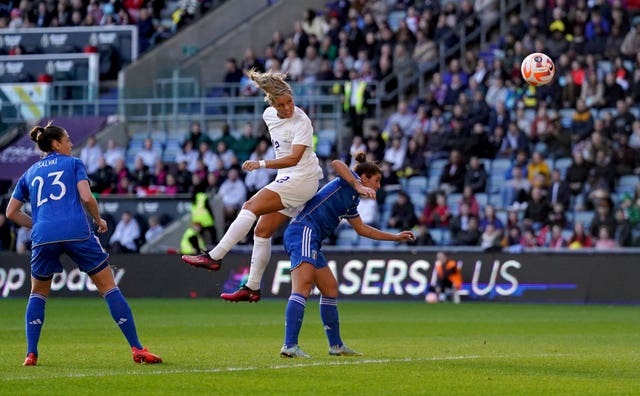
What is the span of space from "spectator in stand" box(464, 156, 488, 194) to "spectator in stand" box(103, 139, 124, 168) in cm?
981

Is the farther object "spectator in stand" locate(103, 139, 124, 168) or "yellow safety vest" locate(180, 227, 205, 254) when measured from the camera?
"spectator in stand" locate(103, 139, 124, 168)

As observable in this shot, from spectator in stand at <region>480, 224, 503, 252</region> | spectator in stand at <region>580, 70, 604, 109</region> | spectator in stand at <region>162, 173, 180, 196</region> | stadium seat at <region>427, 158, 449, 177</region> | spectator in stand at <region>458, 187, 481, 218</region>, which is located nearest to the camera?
spectator in stand at <region>480, 224, 503, 252</region>

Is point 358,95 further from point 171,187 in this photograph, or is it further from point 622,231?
point 622,231

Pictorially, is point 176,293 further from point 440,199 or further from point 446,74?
point 446,74

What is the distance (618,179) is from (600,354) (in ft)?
51.5

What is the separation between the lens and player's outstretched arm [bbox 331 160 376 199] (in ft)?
43.3

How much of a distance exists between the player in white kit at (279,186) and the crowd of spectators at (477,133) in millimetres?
14480

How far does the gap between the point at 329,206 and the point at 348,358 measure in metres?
1.54

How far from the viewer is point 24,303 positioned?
26469 mm

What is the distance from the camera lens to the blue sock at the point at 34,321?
12.4 metres

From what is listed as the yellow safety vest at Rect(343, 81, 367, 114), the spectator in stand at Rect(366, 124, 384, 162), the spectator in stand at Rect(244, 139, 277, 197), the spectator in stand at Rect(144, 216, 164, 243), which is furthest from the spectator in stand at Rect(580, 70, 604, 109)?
the spectator in stand at Rect(144, 216, 164, 243)

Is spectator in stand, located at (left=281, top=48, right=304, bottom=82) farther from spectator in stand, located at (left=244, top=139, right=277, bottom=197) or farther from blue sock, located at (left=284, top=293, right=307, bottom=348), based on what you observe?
blue sock, located at (left=284, top=293, right=307, bottom=348)

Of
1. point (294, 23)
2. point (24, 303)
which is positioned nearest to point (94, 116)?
point (294, 23)

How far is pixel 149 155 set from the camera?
36.2 meters
